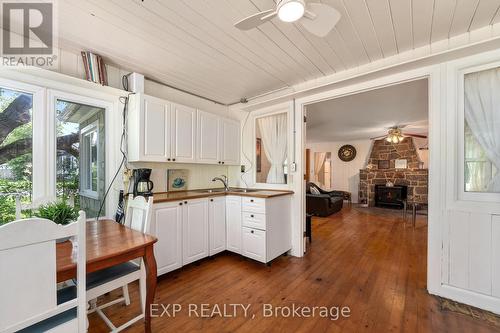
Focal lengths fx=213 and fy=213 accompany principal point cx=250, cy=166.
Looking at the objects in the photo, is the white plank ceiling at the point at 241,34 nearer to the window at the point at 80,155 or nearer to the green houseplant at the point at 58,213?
the window at the point at 80,155

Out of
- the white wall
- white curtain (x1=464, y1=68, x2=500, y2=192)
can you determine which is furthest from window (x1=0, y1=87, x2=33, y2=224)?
the white wall

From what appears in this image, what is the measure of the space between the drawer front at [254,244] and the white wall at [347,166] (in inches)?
241

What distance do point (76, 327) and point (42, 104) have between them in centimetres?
194

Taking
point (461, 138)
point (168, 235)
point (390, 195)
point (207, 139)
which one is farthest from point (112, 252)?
point (390, 195)

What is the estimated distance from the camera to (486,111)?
1.88 meters

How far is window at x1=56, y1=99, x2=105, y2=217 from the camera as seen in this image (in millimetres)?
2100

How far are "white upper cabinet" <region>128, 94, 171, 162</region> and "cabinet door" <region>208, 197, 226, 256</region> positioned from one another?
869 mm

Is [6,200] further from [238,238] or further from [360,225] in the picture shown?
[360,225]

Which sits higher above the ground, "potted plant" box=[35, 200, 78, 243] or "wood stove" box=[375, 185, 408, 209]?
"potted plant" box=[35, 200, 78, 243]

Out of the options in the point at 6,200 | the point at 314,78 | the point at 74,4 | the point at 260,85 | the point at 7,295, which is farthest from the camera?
the point at 260,85

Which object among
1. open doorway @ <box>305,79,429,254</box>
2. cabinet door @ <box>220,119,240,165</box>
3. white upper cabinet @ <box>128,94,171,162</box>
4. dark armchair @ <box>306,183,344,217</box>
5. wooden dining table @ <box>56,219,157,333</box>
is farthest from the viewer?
dark armchair @ <box>306,183,344,217</box>

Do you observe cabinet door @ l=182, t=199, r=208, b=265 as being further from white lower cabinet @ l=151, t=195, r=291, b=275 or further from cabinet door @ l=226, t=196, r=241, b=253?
cabinet door @ l=226, t=196, r=241, b=253

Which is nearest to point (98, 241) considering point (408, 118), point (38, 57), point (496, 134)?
point (38, 57)

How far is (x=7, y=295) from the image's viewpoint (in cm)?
81
